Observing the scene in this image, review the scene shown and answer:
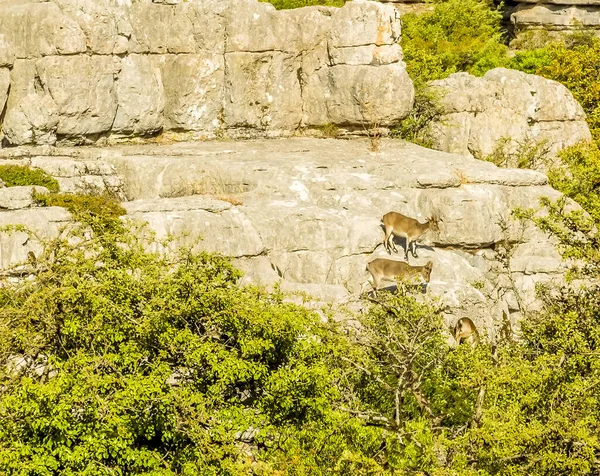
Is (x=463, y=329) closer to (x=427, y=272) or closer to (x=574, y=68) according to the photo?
(x=427, y=272)

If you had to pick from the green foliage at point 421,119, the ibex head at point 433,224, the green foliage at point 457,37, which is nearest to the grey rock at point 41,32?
the green foliage at point 421,119

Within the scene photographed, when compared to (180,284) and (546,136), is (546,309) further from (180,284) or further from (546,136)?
(546,136)

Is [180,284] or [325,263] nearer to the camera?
[180,284]

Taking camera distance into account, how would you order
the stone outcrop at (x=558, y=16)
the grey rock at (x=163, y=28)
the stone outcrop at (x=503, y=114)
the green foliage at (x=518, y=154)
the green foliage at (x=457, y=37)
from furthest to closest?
the stone outcrop at (x=558, y=16), the green foliage at (x=457, y=37), the stone outcrop at (x=503, y=114), the green foliage at (x=518, y=154), the grey rock at (x=163, y=28)

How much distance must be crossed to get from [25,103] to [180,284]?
23596 millimetres

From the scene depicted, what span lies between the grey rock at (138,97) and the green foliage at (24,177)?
7740mm

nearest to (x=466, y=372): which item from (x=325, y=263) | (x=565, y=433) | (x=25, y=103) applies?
(x=565, y=433)

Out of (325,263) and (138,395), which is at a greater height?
(138,395)

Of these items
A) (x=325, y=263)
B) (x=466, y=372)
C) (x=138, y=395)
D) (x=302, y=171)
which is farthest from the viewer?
(x=302, y=171)

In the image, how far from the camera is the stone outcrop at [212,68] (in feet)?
138

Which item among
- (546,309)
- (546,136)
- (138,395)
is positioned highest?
(138,395)

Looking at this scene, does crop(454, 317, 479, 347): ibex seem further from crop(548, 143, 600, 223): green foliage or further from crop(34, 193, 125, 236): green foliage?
crop(34, 193, 125, 236): green foliage

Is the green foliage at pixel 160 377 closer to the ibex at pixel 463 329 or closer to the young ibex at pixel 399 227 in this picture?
the ibex at pixel 463 329

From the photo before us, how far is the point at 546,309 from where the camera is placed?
86.5 feet
